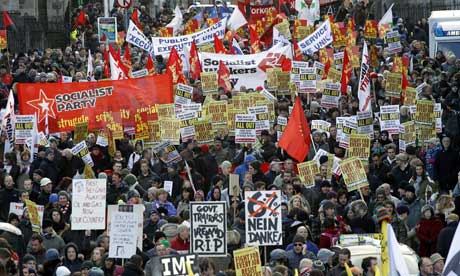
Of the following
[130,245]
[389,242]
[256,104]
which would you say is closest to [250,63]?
[256,104]

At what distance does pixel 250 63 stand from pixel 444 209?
14.1 metres

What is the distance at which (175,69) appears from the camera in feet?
117

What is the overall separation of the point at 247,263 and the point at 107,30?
28.0 m

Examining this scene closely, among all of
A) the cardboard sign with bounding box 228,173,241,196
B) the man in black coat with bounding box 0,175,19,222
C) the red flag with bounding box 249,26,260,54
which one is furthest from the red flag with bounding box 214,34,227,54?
the cardboard sign with bounding box 228,173,241,196

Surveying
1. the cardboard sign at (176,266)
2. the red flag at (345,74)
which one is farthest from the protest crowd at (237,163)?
the red flag at (345,74)

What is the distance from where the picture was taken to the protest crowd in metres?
21.3

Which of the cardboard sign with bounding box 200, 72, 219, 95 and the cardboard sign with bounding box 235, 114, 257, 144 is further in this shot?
the cardboard sign with bounding box 200, 72, 219, 95

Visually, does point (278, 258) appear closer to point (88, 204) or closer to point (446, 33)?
point (88, 204)

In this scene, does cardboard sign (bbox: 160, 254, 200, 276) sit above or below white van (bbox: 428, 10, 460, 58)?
below

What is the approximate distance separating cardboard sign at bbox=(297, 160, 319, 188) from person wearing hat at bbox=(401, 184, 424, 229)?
1948 mm

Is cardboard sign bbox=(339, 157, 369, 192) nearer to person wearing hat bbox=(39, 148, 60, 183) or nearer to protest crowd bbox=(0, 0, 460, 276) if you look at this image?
protest crowd bbox=(0, 0, 460, 276)

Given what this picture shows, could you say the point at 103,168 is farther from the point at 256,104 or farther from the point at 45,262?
the point at 45,262

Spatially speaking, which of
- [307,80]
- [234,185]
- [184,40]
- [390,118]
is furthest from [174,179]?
[184,40]

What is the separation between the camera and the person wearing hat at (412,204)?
2381 cm
